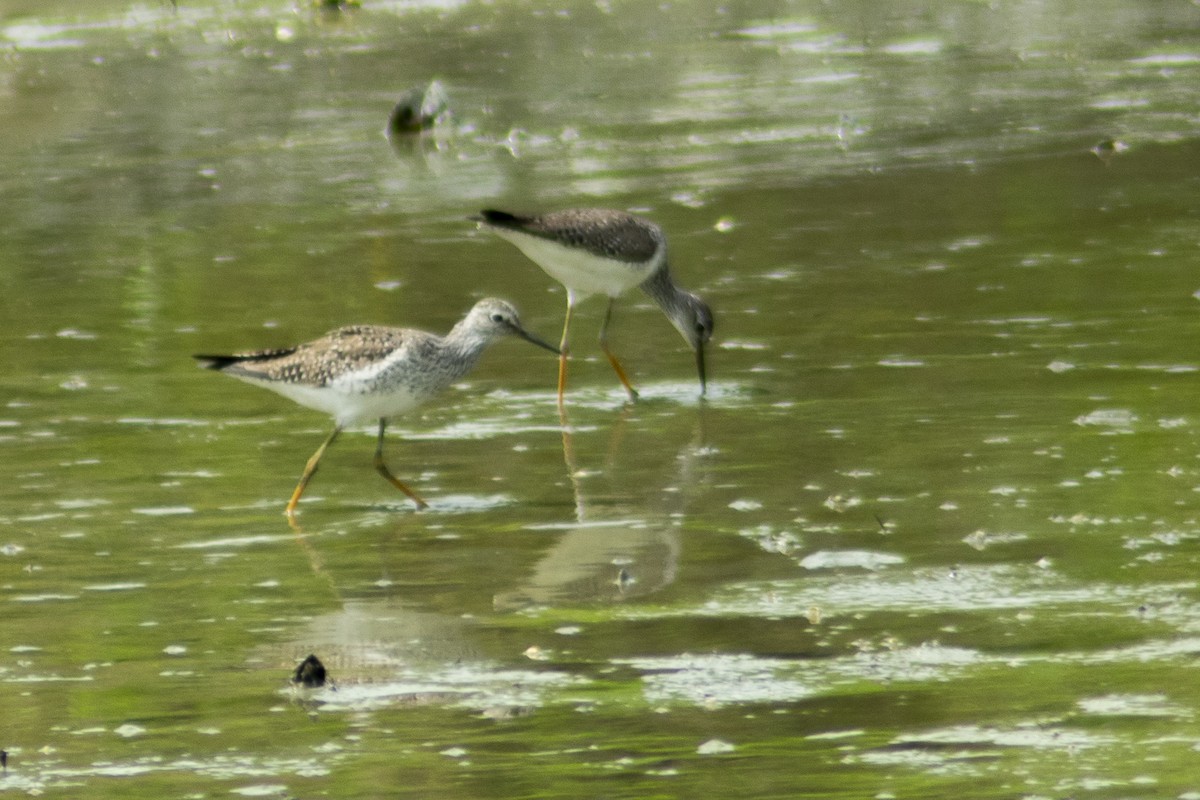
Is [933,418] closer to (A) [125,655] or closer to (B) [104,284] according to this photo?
(A) [125,655]

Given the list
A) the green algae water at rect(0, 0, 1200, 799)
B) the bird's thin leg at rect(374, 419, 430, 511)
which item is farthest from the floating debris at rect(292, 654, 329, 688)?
the bird's thin leg at rect(374, 419, 430, 511)

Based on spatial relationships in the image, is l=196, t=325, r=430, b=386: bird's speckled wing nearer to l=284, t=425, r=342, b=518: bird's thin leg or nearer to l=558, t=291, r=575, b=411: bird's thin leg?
l=284, t=425, r=342, b=518: bird's thin leg

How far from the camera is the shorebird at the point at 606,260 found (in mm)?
11094

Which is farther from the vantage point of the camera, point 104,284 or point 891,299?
point 104,284

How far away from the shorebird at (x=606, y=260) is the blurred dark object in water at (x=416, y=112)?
8.88 m

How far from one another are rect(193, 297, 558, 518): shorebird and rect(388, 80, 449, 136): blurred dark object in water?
11.4 metres

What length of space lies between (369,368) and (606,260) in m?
2.71

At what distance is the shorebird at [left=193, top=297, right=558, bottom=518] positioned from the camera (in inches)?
357

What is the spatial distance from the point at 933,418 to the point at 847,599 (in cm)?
263

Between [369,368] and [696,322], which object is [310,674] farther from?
[696,322]

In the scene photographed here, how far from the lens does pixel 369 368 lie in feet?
29.7

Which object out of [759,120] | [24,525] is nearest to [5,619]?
[24,525]

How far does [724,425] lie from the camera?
10.2 m

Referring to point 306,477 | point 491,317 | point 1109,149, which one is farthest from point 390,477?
point 1109,149
